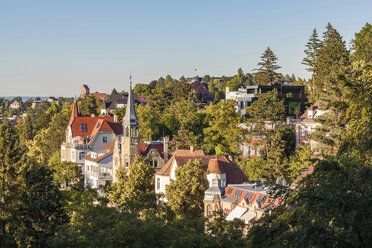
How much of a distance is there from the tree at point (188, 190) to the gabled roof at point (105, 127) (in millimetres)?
32895

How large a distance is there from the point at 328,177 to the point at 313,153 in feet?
131

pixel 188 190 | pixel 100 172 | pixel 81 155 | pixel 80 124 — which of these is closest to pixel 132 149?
pixel 100 172

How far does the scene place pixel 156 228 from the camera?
25.5 metres

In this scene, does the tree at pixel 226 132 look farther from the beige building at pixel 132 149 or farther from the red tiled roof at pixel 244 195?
the red tiled roof at pixel 244 195

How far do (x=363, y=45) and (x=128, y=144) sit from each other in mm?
38368

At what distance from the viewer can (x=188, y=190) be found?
4838 centimetres

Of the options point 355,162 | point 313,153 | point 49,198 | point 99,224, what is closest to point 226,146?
point 313,153

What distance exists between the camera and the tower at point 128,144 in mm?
63438

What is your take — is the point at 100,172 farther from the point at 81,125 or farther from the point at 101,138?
the point at 81,125

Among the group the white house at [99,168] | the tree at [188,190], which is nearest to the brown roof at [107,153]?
A: the white house at [99,168]

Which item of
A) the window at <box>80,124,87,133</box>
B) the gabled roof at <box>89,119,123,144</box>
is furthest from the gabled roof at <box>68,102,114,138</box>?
the gabled roof at <box>89,119,123,144</box>

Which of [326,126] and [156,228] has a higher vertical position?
[326,126]

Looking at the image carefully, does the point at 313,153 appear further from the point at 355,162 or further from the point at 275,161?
the point at 355,162

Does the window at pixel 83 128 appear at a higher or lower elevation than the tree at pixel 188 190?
higher
